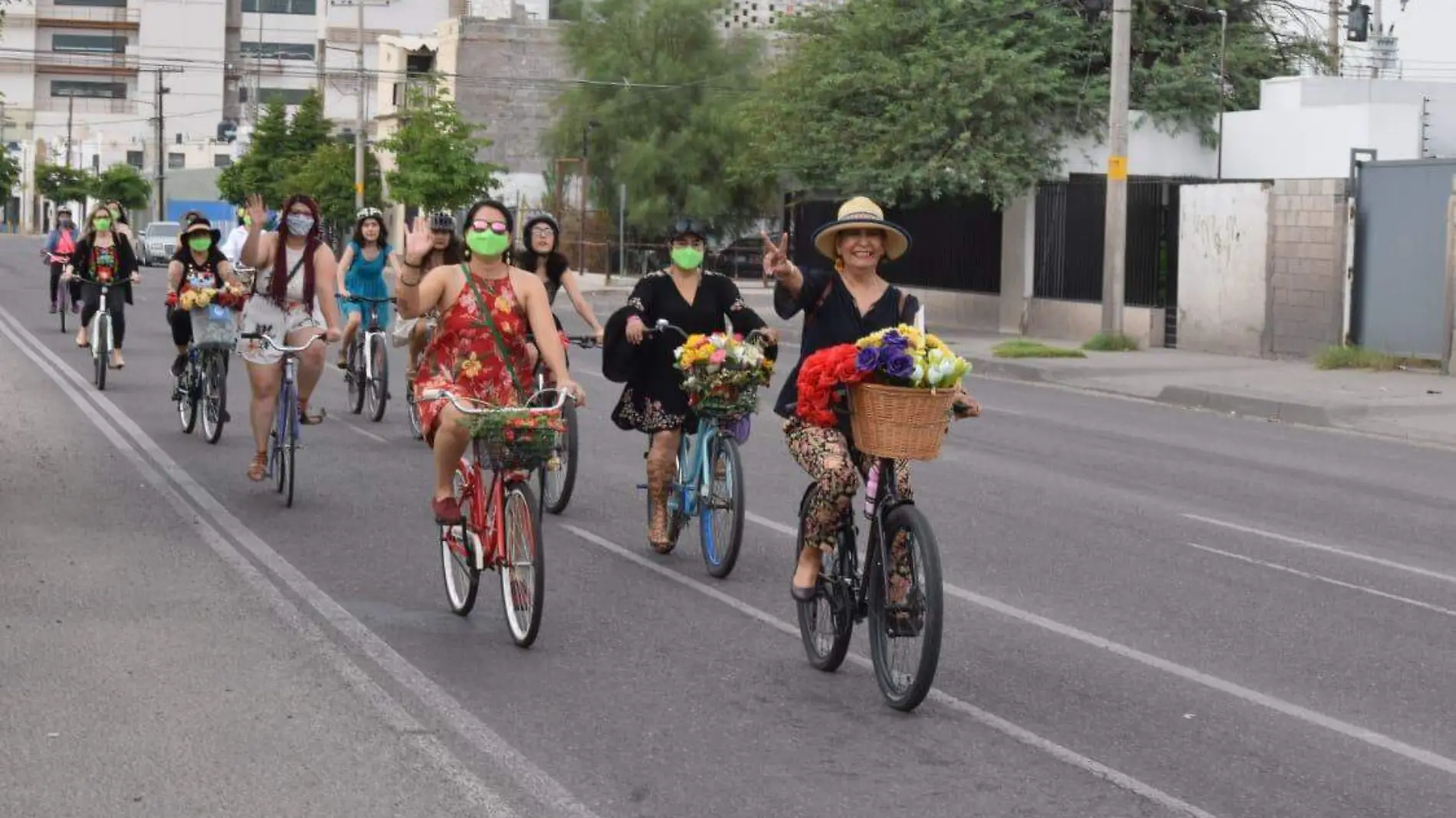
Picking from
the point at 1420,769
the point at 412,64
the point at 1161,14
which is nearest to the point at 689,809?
the point at 1420,769

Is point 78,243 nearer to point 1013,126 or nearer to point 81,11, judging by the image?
point 1013,126

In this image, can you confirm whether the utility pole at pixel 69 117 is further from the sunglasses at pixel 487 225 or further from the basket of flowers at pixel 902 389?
the basket of flowers at pixel 902 389

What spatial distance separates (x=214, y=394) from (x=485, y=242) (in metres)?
7.40

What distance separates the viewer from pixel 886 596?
25.5 ft

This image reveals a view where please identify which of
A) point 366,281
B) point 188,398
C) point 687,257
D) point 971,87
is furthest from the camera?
point 971,87

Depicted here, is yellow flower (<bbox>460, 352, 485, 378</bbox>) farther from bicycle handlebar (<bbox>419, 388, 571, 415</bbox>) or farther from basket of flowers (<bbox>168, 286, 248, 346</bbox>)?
basket of flowers (<bbox>168, 286, 248, 346</bbox>)

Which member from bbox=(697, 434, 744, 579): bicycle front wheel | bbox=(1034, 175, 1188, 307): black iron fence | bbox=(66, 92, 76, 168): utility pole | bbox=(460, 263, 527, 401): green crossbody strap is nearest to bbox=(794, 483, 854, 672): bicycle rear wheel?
bbox=(460, 263, 527, 401): green crossbody strap

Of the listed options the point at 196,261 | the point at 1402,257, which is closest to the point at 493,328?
the point at 196,261

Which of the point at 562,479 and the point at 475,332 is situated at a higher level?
the point at 475,332

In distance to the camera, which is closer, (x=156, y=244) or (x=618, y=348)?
(x=618, y=348)

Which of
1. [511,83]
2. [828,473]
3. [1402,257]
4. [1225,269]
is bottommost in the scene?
[828,473]

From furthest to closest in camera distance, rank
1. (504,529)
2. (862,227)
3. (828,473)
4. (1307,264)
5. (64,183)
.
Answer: (64,183)
(1307,264)
(504,529)
(862,227)
(828,473)

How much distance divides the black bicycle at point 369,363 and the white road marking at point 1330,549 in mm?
7548

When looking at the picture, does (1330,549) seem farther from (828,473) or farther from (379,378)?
(379,378)
